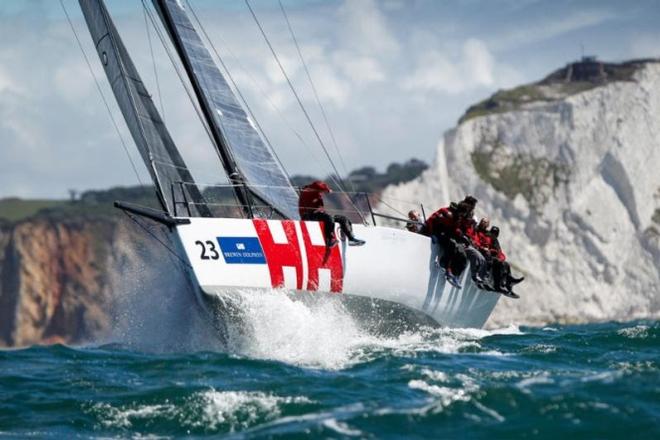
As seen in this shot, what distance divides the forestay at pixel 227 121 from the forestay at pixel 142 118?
26.2 inches

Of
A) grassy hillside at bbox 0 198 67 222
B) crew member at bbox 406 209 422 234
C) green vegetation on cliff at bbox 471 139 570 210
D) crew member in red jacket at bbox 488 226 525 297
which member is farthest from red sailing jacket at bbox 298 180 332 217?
grassy hillside at bbox 0 198 67 222

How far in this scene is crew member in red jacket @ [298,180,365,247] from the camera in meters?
14.3

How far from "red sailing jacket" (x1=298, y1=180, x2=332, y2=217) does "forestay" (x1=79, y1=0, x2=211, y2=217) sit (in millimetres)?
1258

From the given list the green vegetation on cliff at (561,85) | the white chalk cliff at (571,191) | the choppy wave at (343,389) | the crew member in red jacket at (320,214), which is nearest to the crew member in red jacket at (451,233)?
the crew member in red jacket at (320,214)

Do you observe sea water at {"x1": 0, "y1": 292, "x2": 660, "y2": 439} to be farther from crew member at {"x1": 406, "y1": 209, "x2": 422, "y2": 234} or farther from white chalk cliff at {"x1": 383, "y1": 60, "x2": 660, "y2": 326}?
white chalk cliff at {"x1": 383, "y1": 60, "x2": 660, "y2": 326}

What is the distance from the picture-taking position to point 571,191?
48.9 m

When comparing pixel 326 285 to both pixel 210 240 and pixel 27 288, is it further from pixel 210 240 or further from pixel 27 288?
pixel 27 288

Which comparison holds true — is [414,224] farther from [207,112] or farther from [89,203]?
[89,203]

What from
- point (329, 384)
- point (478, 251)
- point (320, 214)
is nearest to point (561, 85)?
point (478, 251)

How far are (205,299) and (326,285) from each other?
1.68m

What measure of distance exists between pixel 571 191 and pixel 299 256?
36.6m

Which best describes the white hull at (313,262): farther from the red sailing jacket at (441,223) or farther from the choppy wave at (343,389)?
the choppy wave at (343,389)

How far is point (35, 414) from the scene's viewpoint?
1040cm

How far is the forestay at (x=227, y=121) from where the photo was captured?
1515 centimetres
